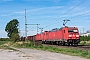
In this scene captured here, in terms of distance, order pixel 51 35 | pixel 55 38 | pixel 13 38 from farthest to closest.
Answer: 1. pixel 13 38
2. pixel 51 35
3. pixel 55 38

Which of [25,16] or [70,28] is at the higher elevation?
[25,16]

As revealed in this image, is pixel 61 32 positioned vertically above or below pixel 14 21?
below

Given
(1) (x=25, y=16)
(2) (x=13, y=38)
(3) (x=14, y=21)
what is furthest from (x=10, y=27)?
(1) (x=25, y=16)

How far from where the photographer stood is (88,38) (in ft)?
265

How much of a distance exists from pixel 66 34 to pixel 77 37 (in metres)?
2.03

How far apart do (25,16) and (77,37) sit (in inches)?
881

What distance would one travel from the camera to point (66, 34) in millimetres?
42688

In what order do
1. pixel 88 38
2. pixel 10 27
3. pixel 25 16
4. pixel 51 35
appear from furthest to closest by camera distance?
pixel 10 27 → pixel 88 38 → pixel 25 16 → pixel 51 35

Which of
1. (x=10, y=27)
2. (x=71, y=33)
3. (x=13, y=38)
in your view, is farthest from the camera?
(x=10, y=27)

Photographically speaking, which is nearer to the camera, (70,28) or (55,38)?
(70,28)

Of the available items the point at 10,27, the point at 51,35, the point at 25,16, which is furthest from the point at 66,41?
the point at 10,27

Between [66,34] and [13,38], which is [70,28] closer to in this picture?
[66,34]

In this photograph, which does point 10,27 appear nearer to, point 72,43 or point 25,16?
point 25,16

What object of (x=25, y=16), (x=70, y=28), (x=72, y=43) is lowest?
(x=72, y=43)
